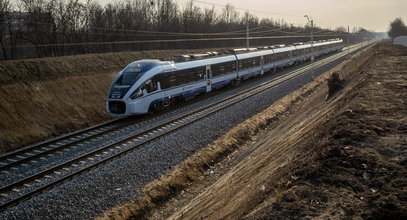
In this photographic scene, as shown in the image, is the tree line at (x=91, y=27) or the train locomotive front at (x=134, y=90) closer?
the train locomotive front at (x=134, y=90)

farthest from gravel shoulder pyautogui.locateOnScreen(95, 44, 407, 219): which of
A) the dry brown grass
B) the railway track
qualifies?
the dry brown grass

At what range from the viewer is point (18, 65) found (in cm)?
2398

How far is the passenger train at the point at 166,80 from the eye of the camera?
19453 mm

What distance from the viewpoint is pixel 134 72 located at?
20125 millimetres

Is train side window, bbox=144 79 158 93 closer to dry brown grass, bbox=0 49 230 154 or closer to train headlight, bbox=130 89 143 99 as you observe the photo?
train headlight, bbox=130 89 143 99

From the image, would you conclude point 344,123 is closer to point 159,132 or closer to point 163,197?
point 163,197

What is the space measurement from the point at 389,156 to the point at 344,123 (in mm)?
2768

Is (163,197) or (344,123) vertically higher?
(344,123)

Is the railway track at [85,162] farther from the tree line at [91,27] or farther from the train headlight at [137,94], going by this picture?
the tree line at [91,27]

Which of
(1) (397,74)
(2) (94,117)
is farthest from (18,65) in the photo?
(1) (397,74)

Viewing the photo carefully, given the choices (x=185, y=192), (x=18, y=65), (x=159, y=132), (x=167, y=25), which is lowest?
(x=185, y=192)

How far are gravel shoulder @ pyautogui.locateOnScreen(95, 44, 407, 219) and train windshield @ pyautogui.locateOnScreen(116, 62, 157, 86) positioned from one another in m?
6.64

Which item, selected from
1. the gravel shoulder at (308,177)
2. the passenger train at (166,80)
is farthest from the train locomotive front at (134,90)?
the gravel shoulder at (308,177)

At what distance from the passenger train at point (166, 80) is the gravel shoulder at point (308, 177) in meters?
5.95
